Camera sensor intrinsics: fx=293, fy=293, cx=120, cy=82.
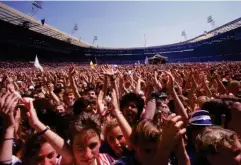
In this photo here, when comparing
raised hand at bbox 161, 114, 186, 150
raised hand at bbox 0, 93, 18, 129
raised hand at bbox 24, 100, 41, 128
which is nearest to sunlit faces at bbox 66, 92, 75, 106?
raised hand at bbox 24, 100, 41, 128

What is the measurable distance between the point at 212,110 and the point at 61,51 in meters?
58.3

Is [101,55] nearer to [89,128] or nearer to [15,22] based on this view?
[15,22]

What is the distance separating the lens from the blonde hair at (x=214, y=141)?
213 cm

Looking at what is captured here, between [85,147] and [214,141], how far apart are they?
1.01 m

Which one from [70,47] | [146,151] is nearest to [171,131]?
[146,151]

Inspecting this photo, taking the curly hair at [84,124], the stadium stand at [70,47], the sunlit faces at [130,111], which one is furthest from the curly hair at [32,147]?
the stadium stand at [70,47]

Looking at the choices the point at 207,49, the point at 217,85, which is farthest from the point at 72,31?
the point at 217,85

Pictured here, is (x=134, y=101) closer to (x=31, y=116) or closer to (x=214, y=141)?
(x=31, y=116)

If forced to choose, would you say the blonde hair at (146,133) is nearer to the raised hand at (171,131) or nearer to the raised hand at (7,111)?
the raised hand at (171,131)

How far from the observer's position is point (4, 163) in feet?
6.64

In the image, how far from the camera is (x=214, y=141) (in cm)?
216

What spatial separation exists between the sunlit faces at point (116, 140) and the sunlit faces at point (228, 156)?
1.19 meters

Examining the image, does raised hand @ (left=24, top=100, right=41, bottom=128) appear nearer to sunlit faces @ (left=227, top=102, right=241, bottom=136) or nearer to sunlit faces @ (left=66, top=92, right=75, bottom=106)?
sunlit faces @ (left=227, top=102, right=241, bottom=136)

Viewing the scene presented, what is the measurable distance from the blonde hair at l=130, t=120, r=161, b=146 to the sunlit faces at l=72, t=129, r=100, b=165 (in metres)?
0.33
